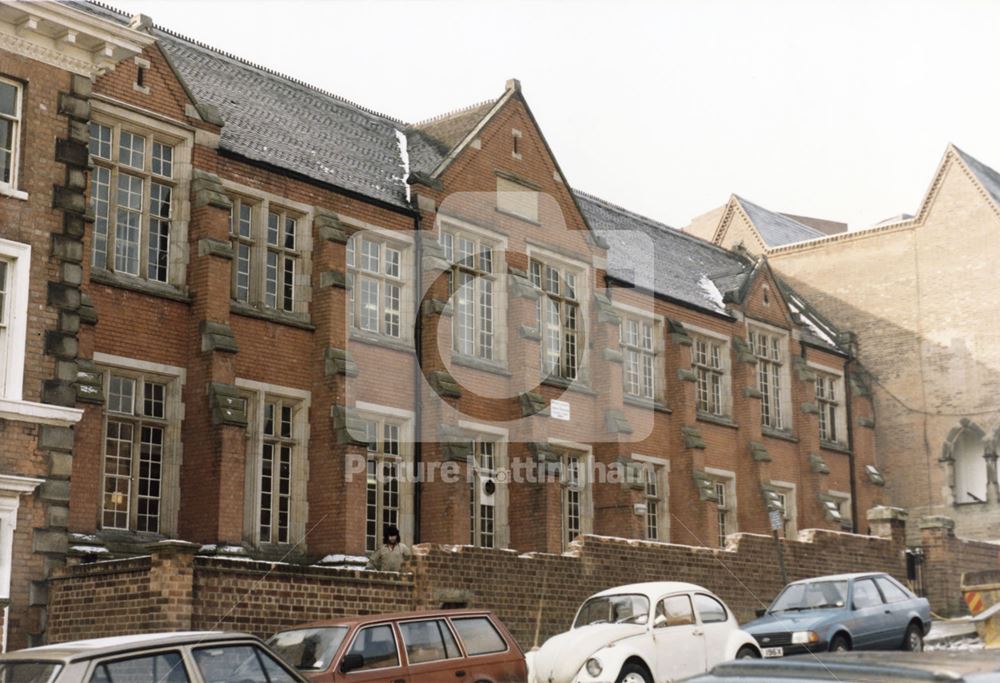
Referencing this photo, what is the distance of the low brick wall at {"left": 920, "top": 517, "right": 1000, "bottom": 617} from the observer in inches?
1308

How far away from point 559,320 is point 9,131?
14402 millimetres

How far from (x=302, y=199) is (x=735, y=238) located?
24.8 meters

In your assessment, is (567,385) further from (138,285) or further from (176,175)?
(138,285)

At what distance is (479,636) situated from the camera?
14.6 meters

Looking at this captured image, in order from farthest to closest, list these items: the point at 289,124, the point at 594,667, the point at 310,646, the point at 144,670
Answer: the point at 289,124, the point at 594,667, the point at 310,646, the point at 144,670

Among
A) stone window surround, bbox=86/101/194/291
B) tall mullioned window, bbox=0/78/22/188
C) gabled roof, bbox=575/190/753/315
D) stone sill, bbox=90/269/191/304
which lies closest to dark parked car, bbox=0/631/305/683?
tall mullioned window, bbox=0/78/22/188

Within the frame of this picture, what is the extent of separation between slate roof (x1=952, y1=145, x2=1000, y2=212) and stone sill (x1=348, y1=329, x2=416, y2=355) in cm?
2284

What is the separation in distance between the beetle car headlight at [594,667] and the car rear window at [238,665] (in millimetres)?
5450

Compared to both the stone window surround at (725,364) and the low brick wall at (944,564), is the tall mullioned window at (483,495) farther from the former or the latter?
the low brick wall at (944,564)

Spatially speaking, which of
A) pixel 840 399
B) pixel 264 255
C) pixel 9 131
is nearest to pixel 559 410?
pixel 264 255

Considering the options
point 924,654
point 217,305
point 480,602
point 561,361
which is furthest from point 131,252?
point 924,654

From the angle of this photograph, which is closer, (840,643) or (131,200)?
(840,643)

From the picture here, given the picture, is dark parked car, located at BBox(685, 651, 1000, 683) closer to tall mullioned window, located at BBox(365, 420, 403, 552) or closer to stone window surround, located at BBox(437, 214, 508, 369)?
tall mullioned window, located at BBox(365, 420, 403, 552)

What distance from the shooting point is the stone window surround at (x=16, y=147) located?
1861 centimetres
